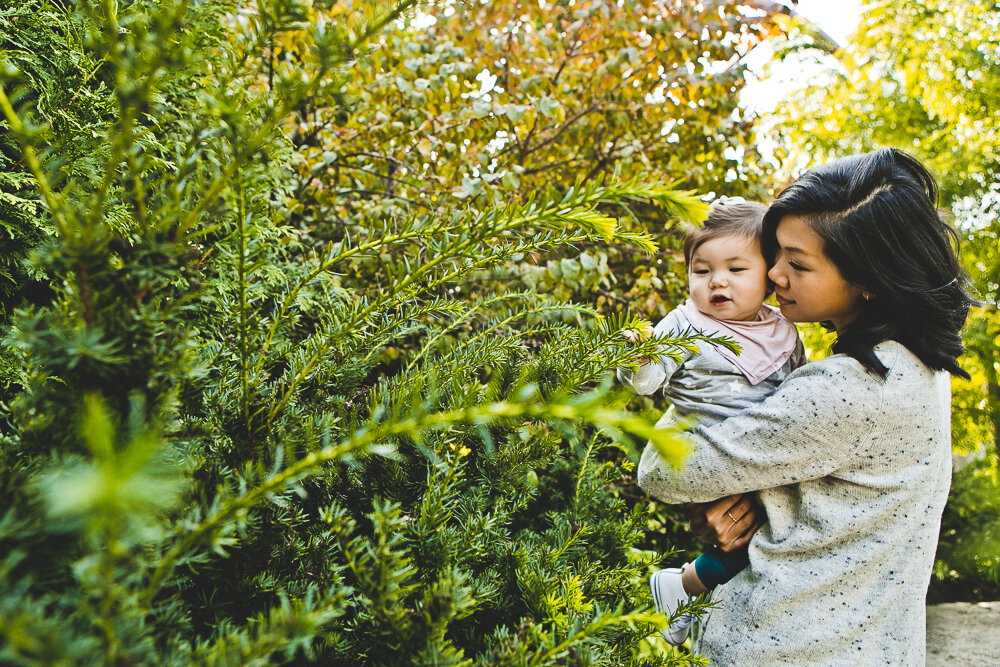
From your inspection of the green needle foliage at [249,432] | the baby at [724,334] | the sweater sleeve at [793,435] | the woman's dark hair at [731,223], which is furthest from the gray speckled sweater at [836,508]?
the woman's dark hair at [731,223]

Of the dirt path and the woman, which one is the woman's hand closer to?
the woman

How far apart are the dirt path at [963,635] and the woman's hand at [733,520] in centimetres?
142

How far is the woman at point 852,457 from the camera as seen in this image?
1358 millimetres

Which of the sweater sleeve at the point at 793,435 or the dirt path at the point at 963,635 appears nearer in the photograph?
the sweater sleeve at the point at 793,435

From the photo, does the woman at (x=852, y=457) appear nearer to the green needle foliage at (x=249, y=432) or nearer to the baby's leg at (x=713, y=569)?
the baby's leg at (x=713, y=569)

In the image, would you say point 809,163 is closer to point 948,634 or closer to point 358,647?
point 948,634

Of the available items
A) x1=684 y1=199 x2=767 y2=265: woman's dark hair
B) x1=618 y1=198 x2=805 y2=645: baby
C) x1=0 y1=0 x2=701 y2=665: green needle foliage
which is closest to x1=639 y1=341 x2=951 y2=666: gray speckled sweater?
x1=618 y1=198 x2=805 y2=645: baby

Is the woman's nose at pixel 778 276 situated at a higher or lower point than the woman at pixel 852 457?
higher

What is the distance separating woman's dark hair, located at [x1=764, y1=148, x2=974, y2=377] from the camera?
146 cm

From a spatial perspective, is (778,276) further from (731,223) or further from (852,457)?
(852,457)

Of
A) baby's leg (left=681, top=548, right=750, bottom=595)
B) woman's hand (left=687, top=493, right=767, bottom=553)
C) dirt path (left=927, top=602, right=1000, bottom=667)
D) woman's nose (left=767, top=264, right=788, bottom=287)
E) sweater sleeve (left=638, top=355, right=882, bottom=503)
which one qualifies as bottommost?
dirt path (left=927, top=602, right=1000, bottom=667)

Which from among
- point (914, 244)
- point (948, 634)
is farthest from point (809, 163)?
point (914, 244)

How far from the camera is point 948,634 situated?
2521mm

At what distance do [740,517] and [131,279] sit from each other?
1.47 metres
